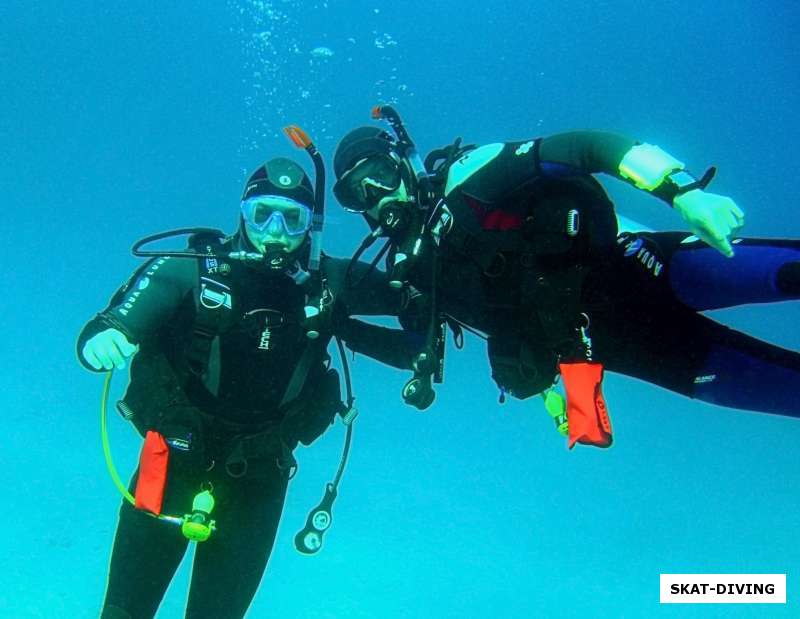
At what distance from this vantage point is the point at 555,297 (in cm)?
306

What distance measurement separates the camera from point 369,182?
142 inches

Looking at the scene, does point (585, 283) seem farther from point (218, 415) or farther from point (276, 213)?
point (218, 415)

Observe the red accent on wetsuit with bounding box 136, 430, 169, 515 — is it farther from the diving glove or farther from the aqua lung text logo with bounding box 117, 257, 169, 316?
the aqua lung text logo with bounding box 117, 257, 169, 316

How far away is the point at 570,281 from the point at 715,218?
2.72 ft

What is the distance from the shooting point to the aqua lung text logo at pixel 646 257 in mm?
3150

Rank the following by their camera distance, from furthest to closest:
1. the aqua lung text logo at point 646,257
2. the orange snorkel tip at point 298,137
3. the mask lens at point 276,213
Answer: the orange snorkel tip at point 298,137, the mask lens at point 276,213, the aqua lung text logo at point 646,257

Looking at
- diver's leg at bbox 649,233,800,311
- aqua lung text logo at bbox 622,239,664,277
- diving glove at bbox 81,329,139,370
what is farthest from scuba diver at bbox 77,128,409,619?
diver's leg at bbox 649,233,800,311

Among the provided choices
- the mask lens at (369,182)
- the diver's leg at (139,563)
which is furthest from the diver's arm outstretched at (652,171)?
the diver's leg at (139,563)

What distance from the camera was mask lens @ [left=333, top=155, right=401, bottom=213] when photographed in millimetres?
3572

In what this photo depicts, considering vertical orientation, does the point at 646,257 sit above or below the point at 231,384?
above

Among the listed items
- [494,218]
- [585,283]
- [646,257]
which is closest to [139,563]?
[494,218]

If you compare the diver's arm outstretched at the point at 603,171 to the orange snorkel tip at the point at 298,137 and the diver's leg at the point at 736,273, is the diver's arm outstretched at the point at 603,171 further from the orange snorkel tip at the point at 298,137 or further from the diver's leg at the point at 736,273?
the orange snorkel tip at the point at 298,137

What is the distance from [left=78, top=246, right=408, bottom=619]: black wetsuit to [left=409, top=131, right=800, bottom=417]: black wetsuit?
1.08 m

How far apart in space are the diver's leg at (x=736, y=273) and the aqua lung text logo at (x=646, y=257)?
58 mm
